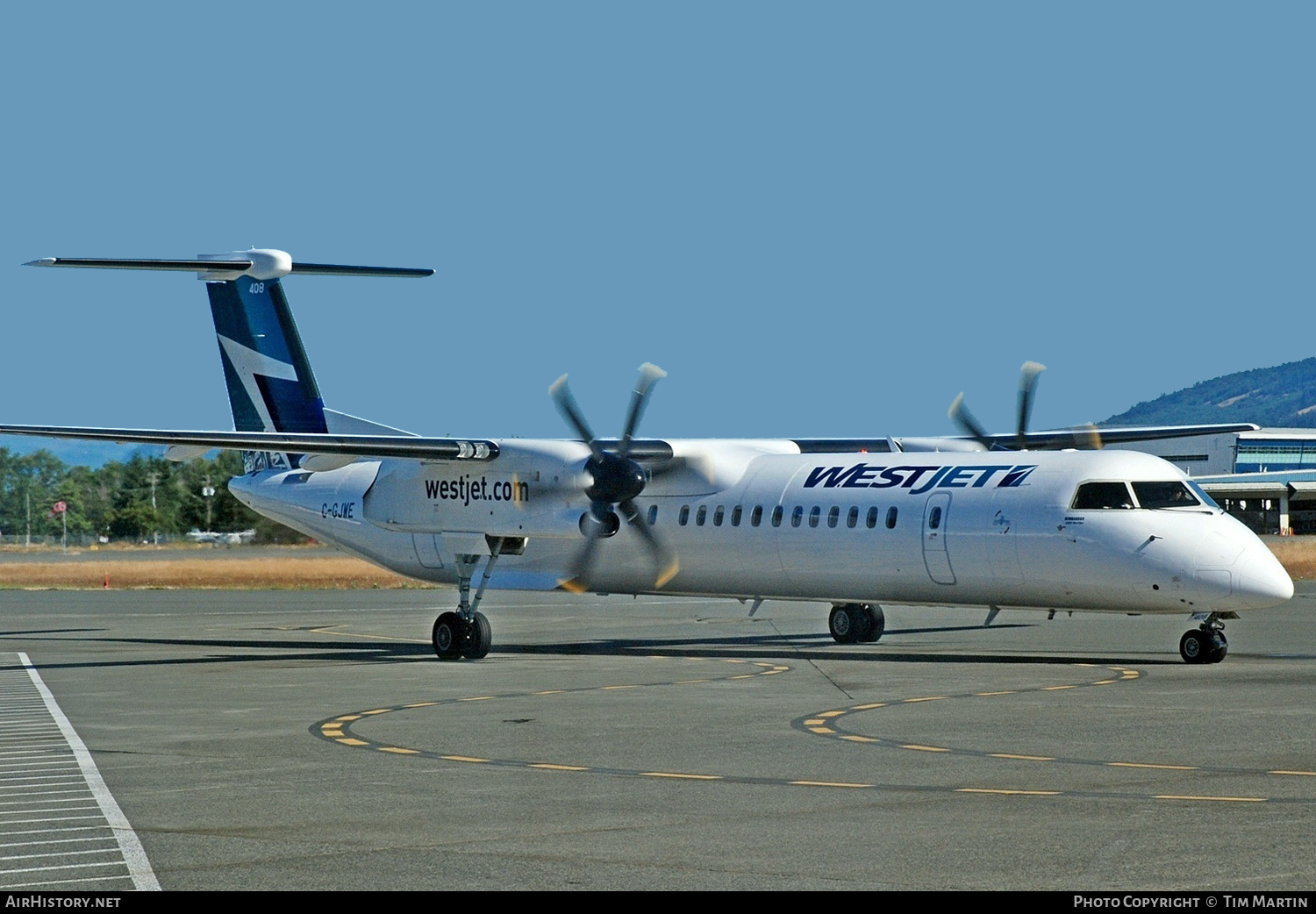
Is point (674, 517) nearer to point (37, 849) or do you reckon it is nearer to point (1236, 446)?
point (37, 849)

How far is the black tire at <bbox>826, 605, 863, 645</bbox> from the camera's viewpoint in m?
29.1

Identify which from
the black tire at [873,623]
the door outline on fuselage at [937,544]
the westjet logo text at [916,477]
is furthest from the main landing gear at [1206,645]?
the black tire at [873,623]

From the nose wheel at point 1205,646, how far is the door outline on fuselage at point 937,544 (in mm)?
3474

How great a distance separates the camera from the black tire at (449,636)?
1045 inches

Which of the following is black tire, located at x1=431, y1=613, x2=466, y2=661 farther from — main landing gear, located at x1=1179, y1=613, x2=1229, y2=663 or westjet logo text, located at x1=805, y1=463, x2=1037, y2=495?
main landing gear, located at x1=1179, y1=613, x2=1229, y2=663

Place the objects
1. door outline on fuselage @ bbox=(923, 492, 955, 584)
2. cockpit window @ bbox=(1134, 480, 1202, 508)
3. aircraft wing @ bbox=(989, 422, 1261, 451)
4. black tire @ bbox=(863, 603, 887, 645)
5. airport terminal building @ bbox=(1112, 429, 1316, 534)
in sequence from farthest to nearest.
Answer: airport terminal building @ bbox=(1112, 429, 1316, 534)
aircraft wing @ bbox=(989, 422, 1261, 451)
black tire @ bbox=(863, 603, 887, 645)
door outline on fuselage @ bbox=(923, 492, 955, 584)
cockpit window @ bbox=(1134, 480, 1202, 508)

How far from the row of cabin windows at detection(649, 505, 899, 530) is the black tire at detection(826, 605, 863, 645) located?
9.97 feet

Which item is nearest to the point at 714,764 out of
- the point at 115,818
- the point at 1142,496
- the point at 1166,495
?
the point at 115,818

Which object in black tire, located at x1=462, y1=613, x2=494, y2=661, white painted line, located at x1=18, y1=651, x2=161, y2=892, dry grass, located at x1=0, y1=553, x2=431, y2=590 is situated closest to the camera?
white painted line, located at x1=18, y1=651, x2=161, y2=892

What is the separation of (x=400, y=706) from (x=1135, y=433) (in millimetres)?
16983

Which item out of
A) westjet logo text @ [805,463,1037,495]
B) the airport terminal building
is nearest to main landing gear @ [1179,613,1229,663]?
westjet logo text @ [805,463,1037,495]

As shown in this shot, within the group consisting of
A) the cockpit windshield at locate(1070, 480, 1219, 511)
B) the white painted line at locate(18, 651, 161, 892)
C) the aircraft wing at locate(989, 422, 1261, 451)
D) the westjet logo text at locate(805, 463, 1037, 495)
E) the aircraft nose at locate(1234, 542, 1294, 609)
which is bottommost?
the white painted line at locate(18, 651, 161, 892)

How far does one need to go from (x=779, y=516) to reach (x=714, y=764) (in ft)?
45.2

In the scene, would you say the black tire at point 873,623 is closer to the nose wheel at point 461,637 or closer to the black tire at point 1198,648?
the nose wheel at point 461,637
